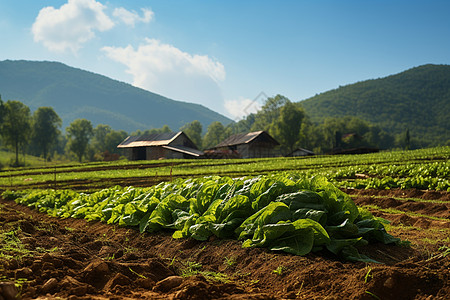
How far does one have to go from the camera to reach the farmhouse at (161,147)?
4869 cm

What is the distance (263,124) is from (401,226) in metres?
96.6

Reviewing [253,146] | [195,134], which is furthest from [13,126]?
[195,134]

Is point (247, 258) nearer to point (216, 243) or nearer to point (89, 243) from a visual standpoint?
point (216, 243)

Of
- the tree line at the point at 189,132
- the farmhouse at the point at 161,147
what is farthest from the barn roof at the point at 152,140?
the tree line at the point at 189,132

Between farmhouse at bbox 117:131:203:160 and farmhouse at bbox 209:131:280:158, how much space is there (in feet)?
18.8

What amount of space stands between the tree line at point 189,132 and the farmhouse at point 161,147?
13109 mm

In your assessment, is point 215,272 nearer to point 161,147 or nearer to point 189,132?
point 161,147

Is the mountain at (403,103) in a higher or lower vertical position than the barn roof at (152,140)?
higher

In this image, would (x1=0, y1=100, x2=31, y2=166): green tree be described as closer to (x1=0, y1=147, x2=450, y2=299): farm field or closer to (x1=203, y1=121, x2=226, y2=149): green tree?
(x1=203, y1=121, x2=226, y2=149): green tree

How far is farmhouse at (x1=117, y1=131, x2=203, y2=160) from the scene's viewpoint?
48688 millimetres

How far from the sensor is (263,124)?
101500mm

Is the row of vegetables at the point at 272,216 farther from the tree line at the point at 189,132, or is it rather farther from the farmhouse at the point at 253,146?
the tree line at the point at 189,132

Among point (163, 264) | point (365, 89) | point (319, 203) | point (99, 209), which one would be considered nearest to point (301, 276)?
point (319, 203)

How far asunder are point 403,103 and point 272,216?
168897 mm
